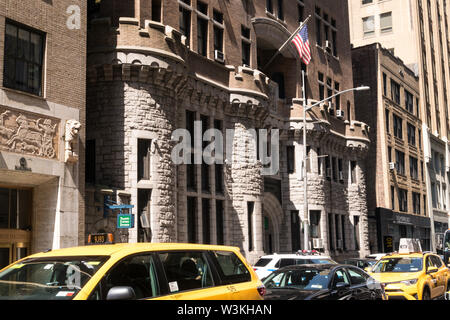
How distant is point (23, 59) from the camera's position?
16.7m

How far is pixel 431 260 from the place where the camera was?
17.9m

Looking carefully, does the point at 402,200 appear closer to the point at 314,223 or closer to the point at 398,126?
the point at 398,126

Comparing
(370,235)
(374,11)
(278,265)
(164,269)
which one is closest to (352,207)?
(370,235)

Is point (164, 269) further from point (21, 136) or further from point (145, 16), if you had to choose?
point (145, 16)

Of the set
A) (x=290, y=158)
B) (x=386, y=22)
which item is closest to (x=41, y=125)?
(x=290, y=158)

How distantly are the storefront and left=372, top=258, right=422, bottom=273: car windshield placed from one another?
96.5 feet

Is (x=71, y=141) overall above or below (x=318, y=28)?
below

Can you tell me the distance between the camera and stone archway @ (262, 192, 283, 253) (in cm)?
3350

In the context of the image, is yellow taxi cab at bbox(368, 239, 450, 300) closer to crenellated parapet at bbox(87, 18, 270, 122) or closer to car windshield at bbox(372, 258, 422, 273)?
car windshield at bbox(372, 258, 422, 273)

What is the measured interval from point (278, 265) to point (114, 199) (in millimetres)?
6387

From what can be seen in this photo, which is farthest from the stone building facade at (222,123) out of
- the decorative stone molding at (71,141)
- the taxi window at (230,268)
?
the taxi window at (230,268)

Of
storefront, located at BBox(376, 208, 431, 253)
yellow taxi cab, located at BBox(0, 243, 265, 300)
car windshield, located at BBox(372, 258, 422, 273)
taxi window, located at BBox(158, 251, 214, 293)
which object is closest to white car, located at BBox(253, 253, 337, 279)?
car windshield, located at BBox(372, 258, 422, 273)

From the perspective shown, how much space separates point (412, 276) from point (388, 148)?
3432 centimetres

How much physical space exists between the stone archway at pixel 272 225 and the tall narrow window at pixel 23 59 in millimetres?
18854
